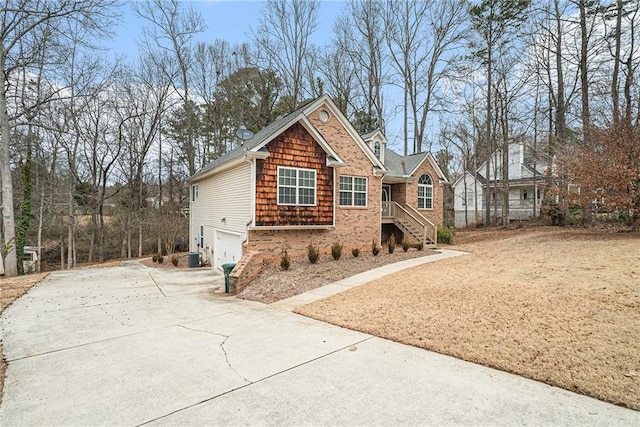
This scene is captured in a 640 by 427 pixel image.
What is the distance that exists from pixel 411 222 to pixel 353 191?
4887 millimetres

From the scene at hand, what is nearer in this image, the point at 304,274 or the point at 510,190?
the point at 304,274

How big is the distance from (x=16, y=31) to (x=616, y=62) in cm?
3093

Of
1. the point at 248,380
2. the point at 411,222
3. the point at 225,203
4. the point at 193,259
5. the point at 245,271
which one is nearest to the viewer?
the point at 248,380

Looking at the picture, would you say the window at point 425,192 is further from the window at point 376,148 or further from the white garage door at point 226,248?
the white garage door at point 226,248

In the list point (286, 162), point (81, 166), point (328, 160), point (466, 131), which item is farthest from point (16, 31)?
point (466, 131)

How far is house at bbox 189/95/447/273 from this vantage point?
479 inches

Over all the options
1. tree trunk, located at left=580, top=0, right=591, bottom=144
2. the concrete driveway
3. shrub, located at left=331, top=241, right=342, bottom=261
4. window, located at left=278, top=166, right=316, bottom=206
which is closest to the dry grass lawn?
the concrete driveway

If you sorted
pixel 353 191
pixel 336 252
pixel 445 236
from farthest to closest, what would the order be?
pixel 445 236, pixel 353 191, pixel 336 252

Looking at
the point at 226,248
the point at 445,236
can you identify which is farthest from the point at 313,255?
the point at 445,236

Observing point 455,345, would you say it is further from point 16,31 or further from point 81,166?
point 81,166

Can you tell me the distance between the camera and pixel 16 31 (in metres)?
15.0

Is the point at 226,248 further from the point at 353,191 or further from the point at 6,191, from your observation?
the point at 6,191

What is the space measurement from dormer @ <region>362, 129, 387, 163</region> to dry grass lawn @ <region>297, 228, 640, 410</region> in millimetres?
10385

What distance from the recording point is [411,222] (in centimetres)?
1850
